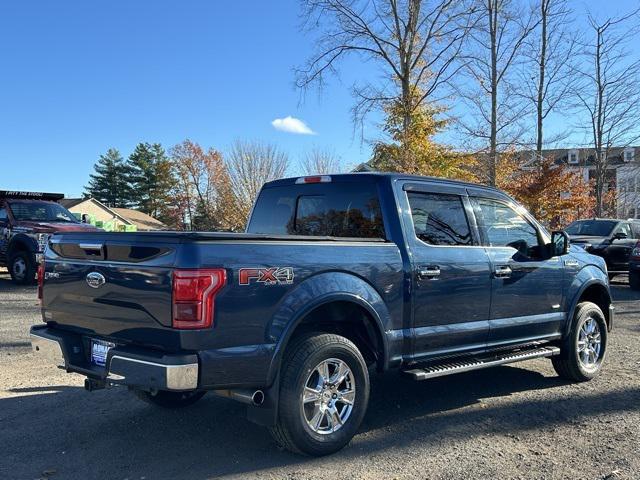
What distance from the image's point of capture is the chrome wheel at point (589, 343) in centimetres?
625

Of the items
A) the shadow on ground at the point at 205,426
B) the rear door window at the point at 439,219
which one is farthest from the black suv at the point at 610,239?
Result: the rear door window at the point at 439,219

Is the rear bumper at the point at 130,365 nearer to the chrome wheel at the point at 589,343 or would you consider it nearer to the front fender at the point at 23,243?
the chrome wheel at the point at 589,343

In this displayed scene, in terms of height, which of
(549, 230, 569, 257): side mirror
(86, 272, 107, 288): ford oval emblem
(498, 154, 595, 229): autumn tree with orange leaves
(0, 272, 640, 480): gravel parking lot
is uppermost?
(498, 154, 595, 229): autumn tree with orange leaves

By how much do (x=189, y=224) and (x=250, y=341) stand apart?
217ft

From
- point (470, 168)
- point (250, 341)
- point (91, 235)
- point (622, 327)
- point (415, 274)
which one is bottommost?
point (622, 327)

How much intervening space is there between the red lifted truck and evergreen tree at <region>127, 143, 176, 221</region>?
2607 inches

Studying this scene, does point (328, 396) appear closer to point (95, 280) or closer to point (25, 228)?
point (95, 280)

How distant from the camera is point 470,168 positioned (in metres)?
22.4

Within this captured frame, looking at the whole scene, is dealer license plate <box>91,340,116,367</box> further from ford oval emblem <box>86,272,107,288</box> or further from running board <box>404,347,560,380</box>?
running board <box>404,347,560,380</box>

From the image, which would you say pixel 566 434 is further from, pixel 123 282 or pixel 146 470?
pixel 123 282

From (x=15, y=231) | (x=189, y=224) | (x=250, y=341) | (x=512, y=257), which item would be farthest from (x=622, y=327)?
(x=189, y=224)

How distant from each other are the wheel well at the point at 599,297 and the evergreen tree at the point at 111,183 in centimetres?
8397

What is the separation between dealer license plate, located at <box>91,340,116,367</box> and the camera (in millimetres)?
3838

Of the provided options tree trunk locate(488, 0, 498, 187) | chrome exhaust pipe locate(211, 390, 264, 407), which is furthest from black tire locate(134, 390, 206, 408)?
tree trunk locate(488, 0, 498, 187)
